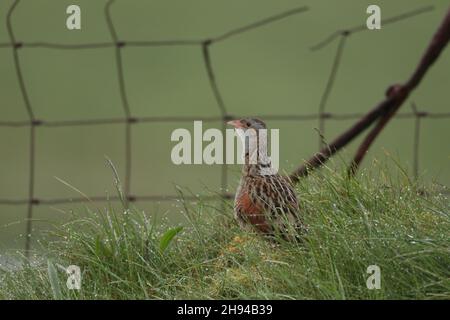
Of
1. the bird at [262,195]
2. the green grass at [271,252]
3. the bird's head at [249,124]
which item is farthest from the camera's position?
the bird's head at [249,124]

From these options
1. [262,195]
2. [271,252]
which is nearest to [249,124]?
[262,195]

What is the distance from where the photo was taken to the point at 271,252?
3941mm

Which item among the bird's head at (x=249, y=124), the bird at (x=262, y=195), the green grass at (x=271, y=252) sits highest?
the bird's head at (x=249, y=124)

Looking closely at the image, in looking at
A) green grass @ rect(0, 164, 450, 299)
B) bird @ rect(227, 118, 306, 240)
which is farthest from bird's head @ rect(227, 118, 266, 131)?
green grass @ rect(0, 164, 450, 299)

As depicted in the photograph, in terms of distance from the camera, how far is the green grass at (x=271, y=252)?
3.58 metres

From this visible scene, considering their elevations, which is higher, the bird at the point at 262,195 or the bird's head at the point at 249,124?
the bird's head at the point at 249,124

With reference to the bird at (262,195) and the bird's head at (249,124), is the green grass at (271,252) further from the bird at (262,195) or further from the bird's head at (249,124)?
the bird's head at (249,124)

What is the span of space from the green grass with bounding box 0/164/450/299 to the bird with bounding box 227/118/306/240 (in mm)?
53

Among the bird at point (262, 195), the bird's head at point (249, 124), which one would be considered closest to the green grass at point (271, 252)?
the bird at point (262, 195)

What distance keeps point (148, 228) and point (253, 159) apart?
1.75ft

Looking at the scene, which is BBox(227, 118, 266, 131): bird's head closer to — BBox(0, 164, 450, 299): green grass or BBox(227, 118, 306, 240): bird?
BBox(227, 118, 306, 240): bird

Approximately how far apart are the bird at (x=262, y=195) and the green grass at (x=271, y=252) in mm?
53

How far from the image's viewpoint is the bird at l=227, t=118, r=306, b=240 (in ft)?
13.2
